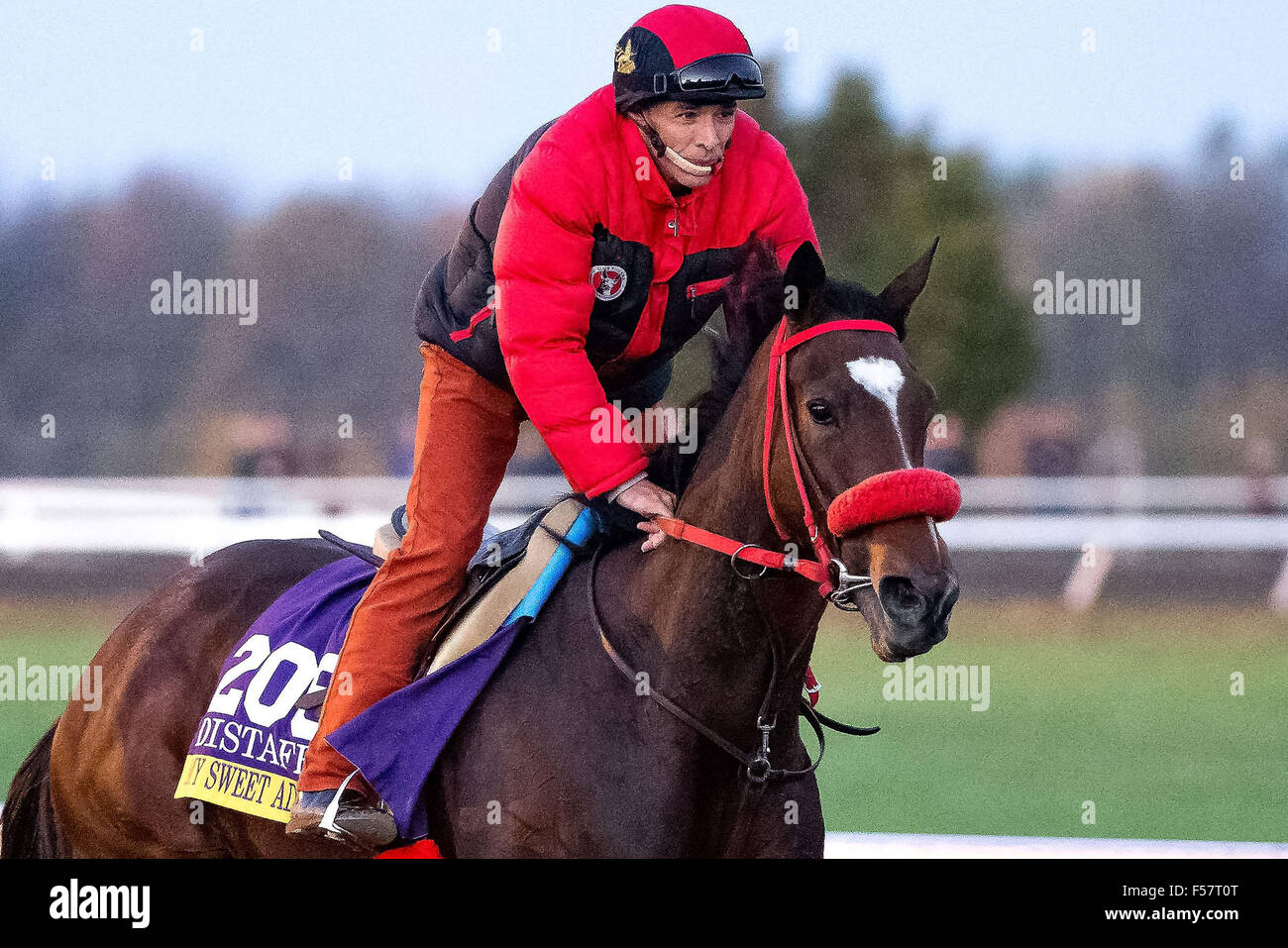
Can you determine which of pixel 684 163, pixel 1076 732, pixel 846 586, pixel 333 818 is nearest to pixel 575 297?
pixel 684 163

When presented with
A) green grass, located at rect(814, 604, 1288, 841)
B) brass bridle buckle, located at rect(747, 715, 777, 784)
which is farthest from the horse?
green grass, located at rect(814, 604, 1288, 841)

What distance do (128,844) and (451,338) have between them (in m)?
1.65

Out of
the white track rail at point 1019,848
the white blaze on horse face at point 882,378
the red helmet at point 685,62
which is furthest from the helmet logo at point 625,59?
the white track rail at point 1019,848

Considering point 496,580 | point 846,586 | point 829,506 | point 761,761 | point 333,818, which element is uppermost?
point 829,506

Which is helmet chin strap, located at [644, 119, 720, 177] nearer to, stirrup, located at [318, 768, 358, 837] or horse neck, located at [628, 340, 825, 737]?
horse neck, located at [628, 340, 825, 737]

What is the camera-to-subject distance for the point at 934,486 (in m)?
2.42

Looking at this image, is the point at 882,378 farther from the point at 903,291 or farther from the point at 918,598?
the point at 918,598

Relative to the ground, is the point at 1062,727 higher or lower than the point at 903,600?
lower

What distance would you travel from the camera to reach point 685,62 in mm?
2871

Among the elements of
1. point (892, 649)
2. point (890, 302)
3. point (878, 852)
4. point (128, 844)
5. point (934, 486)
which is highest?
point (890, 302)

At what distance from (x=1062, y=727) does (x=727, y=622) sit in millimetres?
5948

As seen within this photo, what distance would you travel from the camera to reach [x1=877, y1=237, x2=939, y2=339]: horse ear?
109 inches

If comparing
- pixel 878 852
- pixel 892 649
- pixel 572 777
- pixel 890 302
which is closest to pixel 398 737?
pixel 572 777
